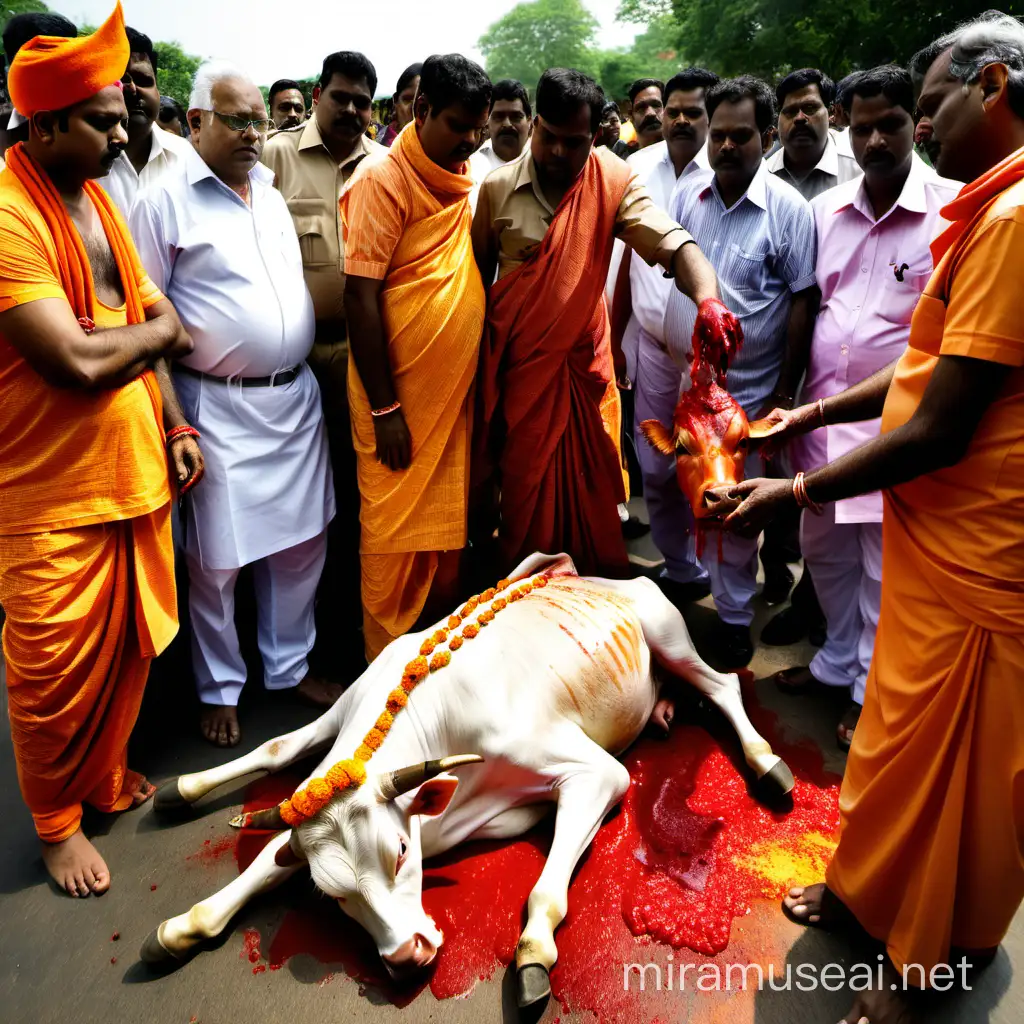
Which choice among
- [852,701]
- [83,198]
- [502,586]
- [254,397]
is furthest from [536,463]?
[83,198]

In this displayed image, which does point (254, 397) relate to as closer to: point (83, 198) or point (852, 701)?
point (83, 198)

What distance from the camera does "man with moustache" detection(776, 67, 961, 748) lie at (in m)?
3.46

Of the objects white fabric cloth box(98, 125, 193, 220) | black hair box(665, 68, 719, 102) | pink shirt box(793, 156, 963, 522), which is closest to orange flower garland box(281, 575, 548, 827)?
pink shirt box(793, 156, 963, 522)

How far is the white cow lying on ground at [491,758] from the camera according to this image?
2.46m

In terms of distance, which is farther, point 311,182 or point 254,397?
Answer: point 311,182

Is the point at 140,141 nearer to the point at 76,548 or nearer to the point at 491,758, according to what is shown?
the point at 76,548

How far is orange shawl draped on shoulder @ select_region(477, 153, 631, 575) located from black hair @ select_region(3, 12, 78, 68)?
2328 millimetres

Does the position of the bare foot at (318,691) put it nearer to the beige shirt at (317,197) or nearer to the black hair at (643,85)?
the beige shirt at (317,197)

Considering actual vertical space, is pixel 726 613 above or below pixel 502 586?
below

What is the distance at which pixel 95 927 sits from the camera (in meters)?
2.81

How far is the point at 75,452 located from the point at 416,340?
1.42 m

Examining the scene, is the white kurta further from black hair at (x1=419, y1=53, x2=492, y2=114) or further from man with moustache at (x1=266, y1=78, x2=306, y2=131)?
man with moustache at (x1=266, y1=78, x2=306, y2=131)

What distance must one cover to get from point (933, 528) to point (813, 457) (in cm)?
168

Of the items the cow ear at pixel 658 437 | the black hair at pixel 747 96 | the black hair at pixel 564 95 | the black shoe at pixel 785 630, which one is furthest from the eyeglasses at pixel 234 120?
the black shoe at pixel 785 630
